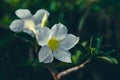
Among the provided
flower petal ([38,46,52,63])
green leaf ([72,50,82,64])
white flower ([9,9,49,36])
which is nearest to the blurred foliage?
green leaf ([72,50,82,64])

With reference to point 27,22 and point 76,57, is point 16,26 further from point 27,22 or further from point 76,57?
point 76,57

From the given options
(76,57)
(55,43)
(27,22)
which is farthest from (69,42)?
(76,57)

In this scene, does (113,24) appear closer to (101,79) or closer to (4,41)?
(101,79)

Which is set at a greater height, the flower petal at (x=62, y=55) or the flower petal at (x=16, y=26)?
the flower petal at (x=16, y=26)

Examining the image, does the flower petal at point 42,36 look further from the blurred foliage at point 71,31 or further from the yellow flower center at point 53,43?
the blurred foliage at point 71,31

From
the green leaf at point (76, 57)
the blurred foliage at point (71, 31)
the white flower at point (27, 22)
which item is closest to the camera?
the white flower at point (27, 22)

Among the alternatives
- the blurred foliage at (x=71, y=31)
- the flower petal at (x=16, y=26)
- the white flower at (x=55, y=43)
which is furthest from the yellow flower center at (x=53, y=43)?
the blurred foliage at (x=71, y=31)

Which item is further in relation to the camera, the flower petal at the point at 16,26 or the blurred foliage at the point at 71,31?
the blurred foliage at the point at 71,31

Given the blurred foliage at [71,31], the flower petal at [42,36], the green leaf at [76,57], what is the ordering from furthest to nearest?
the blurred foliage at [71,31] < the green leaf at [76,57] < the flower petal at [42,36]
